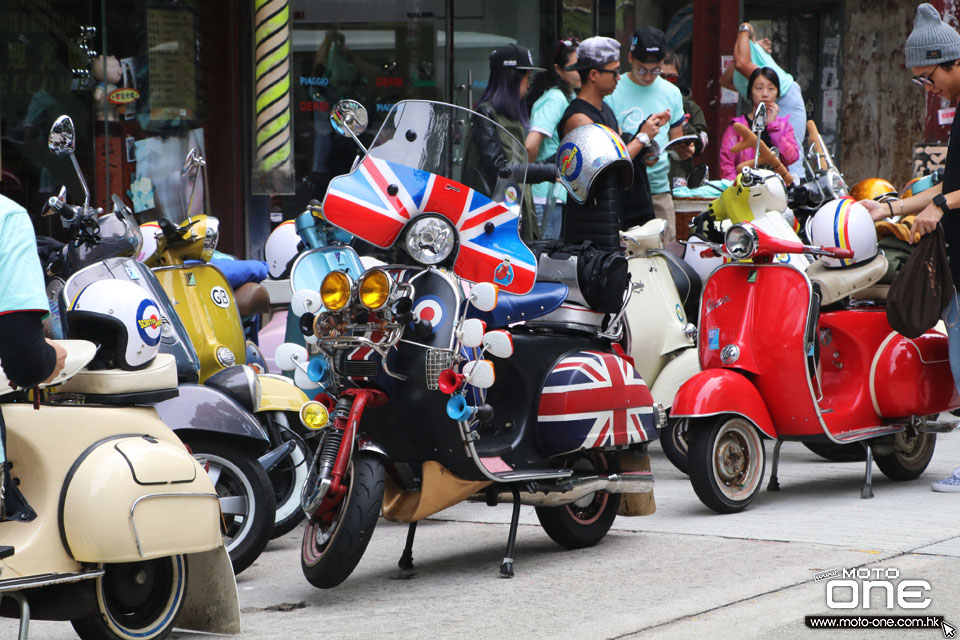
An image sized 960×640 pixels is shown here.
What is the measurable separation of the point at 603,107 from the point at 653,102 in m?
1.22

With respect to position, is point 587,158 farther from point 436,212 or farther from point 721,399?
point 721,399

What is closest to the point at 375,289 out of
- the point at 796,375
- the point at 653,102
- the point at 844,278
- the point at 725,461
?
the point at 725,461

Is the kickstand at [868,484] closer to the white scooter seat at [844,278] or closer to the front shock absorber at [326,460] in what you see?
the white scooter seat at [844,278]

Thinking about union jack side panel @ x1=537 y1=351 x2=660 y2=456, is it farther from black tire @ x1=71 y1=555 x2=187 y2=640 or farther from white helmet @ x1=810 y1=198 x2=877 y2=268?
white helmet @ x1=810 y1=198 x2=877 y2=268

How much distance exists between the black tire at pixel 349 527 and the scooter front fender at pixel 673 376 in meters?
2.91

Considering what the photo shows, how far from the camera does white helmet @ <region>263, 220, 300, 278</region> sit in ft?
24.5

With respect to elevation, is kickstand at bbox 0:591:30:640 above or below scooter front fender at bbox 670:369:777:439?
below

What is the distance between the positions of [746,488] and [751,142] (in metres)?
2.20

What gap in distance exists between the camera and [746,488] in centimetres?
624

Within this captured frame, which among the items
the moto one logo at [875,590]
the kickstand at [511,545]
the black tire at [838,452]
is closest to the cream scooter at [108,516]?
the kickstand at [511,545]

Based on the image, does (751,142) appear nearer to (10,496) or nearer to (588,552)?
(588,552)

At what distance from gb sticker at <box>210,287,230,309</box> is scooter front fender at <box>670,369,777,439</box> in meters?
2.02

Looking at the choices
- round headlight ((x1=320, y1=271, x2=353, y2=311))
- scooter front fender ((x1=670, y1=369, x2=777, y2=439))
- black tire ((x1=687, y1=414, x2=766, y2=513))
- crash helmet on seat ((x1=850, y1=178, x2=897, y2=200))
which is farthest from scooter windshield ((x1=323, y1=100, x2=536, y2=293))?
crash helmet on seat ((x1=850, y1=178, x2=897, y2=200))

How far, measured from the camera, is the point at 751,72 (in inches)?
420
